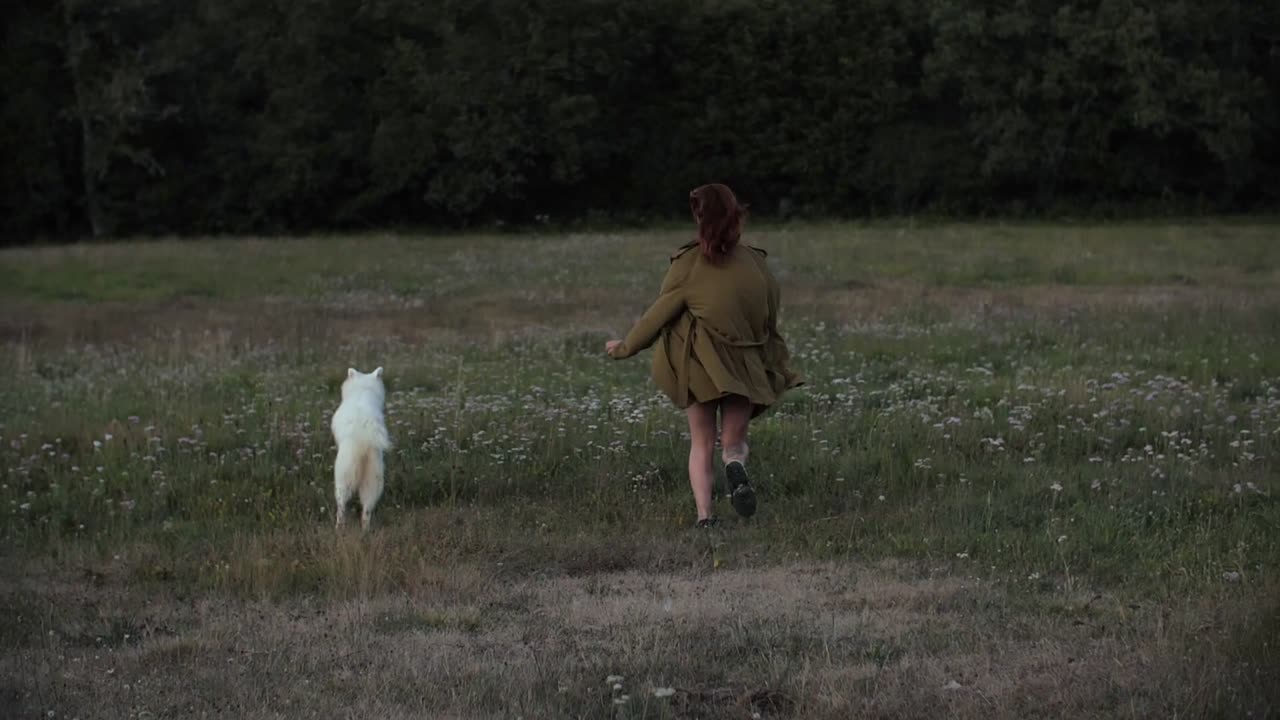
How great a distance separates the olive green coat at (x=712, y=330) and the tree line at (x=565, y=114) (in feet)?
132

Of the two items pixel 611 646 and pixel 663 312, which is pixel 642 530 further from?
pixel 611 646

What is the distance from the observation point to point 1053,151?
154 feet

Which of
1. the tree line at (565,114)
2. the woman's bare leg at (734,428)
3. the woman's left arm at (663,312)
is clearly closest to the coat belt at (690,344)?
the woman's left arm at (663,312)

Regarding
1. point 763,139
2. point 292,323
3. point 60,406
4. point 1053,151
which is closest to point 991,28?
point 1053,151

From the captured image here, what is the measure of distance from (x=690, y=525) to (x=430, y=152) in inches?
1690

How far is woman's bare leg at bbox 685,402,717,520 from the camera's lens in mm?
8914

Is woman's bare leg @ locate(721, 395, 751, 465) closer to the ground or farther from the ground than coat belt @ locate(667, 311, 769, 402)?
closer to the ground

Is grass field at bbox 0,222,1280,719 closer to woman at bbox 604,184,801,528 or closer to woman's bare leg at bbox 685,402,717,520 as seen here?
woman's bare leg at bbox 685,402,717,520

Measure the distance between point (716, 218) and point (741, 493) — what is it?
1630 mm

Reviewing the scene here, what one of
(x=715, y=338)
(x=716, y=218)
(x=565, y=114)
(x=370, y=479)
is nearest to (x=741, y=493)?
(x=715, y=338)

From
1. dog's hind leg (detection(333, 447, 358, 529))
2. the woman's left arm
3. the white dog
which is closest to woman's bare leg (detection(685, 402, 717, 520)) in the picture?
the woman's left arm

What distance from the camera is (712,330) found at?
8891 millimetres

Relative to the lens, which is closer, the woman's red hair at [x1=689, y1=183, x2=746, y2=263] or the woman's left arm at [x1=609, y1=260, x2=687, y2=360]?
the woman's red hair at [x1=689, y1=183, x2=746, y2=263]

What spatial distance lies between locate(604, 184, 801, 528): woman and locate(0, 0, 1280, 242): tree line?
4010 centimetres
